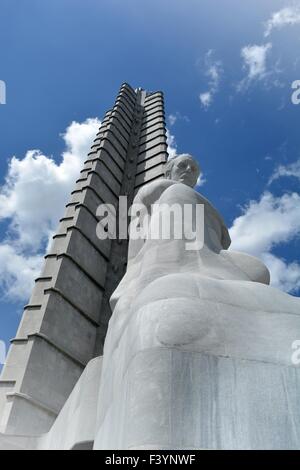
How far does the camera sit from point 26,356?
354 inches

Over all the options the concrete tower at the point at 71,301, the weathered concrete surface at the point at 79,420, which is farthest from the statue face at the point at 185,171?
the concrete tower at the point at 71,301

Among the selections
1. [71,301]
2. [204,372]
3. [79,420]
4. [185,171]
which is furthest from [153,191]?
[71,301]

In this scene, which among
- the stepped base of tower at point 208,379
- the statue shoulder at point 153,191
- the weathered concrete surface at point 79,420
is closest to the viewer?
the stepped base of tower at point 208,379

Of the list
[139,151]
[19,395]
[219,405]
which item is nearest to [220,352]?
[219,405]

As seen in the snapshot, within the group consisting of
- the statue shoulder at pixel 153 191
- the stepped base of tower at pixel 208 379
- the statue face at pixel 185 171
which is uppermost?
the statue face at pixel 185 171

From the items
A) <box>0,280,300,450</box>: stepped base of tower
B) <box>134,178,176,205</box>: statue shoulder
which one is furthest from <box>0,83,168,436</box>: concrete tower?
<box>0,280,300,450</box>: stepped base of tower

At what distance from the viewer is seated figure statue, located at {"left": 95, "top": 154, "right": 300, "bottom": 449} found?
2111 mm

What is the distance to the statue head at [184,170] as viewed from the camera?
6.13 metres

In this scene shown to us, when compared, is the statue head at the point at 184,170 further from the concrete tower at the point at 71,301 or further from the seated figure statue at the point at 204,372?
the concrete tower at the point at 71,301

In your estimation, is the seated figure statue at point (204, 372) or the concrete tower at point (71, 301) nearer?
the seated figure statue at point (204, 372)

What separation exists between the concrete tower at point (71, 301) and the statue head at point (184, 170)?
483 centimetres

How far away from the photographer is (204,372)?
232cm

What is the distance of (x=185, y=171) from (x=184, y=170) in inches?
0.8
